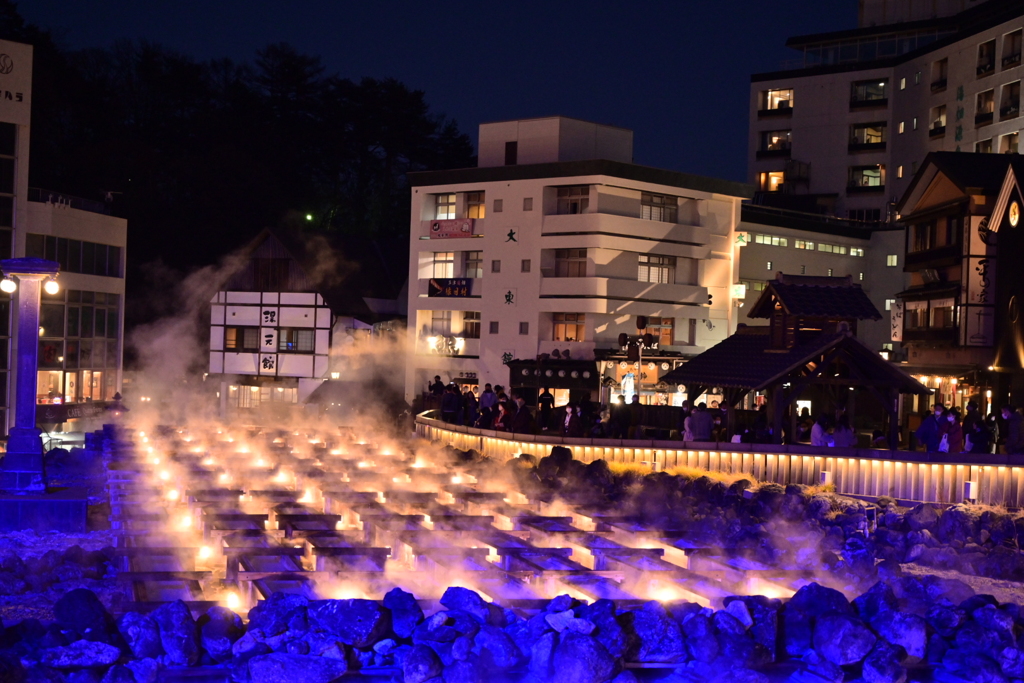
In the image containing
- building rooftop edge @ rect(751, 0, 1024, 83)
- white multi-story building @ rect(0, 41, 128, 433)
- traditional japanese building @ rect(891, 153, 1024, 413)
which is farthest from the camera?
building rooftop edge @ rect(751, 0, 1024, 83)

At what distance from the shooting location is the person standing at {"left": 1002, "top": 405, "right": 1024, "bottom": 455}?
2152 cm

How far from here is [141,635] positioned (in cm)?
1092

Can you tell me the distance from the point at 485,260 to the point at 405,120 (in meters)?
20.6

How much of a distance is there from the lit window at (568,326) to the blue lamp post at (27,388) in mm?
22757

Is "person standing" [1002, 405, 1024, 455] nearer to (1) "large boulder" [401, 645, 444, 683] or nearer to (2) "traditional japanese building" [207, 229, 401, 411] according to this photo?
(1) "large boulder" [401, 645, 444, 683]

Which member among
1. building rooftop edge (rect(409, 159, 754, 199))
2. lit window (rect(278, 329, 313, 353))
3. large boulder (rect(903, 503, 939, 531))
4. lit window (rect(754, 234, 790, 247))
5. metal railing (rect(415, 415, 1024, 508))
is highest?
building rooftop edge (rect(409, 159, 754, 199))

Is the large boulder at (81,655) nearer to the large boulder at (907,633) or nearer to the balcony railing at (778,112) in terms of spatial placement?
the large boulder at (907,633)

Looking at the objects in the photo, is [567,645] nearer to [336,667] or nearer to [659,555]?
[336,667]

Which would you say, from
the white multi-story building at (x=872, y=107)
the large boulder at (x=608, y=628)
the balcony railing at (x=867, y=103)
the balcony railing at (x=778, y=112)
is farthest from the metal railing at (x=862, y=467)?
the balcony railing at (x=778, y=112)

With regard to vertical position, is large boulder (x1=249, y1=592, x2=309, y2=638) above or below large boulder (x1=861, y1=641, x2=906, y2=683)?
above

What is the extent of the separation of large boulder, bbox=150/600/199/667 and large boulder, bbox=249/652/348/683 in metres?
0.68

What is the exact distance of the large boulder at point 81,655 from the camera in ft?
34.6

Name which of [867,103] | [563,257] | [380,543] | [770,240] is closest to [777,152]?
[867,103]

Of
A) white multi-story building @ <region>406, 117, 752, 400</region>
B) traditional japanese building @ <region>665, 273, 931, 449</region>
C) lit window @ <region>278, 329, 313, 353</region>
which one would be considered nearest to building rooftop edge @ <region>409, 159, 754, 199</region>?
white multi-story building @ <region>406, 117, 752, 400</region>
